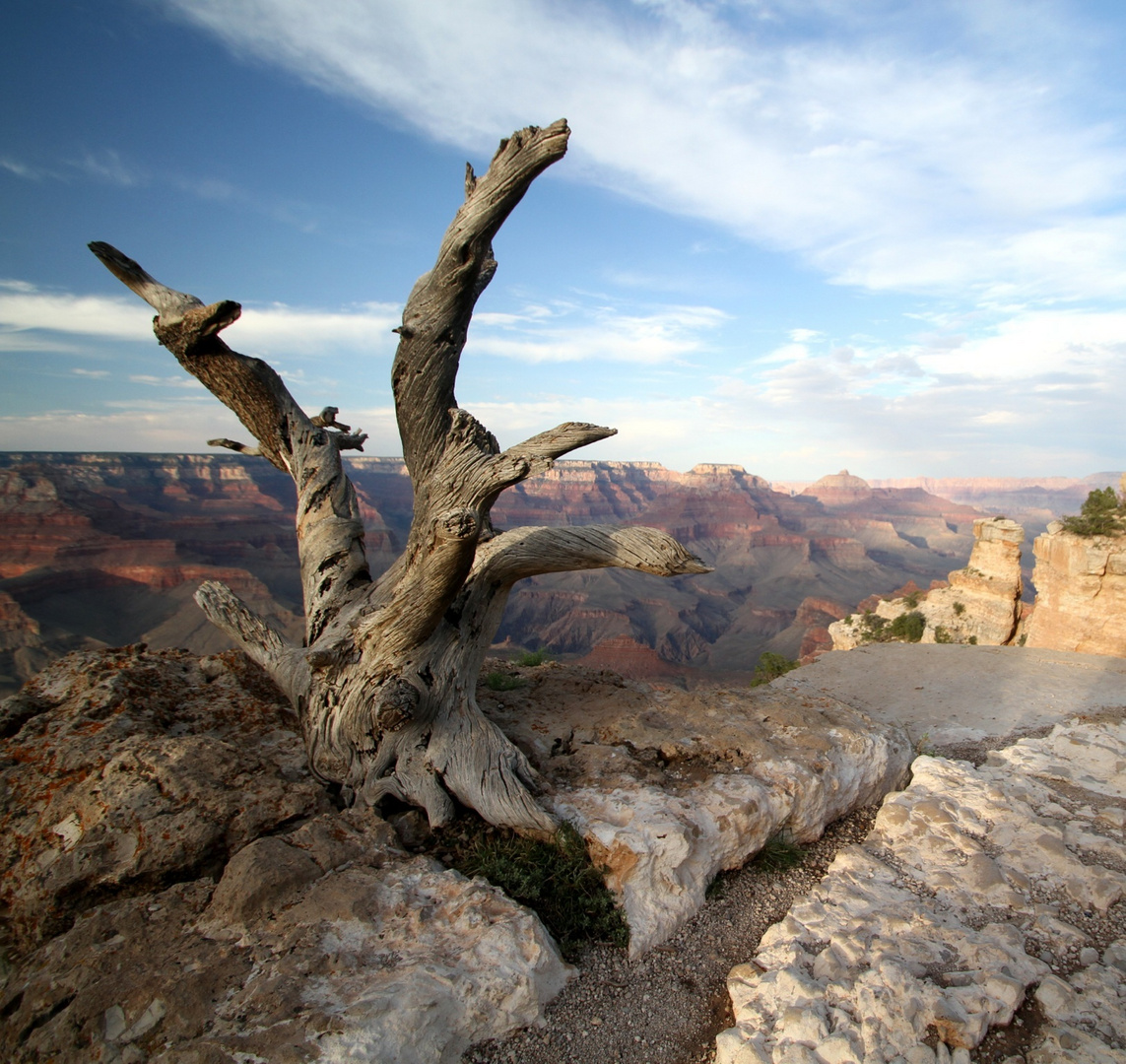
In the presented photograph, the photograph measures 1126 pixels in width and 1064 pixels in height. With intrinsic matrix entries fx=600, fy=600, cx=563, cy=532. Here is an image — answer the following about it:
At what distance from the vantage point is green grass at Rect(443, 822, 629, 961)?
3.89 metres

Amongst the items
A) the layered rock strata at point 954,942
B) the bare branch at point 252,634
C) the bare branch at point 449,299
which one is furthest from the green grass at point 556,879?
the bare branch at point 449,299

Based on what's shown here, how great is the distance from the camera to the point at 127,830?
3.82m

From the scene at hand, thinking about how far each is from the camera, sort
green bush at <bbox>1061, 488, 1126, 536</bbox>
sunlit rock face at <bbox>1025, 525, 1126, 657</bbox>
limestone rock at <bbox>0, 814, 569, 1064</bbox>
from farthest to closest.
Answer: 1. green bush at <bbox>1061, 488, 1126, 536</bbox>
2. sunlit rock face at <bbox>1025, 525, 1126, 657</bbox>
3. limestone rock at <bbox>0, 814, 569, 1064</bbox>

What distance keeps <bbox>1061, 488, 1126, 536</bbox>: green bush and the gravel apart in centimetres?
2136

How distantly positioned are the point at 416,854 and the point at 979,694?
31.4 feet

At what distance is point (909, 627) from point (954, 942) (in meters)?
28.2

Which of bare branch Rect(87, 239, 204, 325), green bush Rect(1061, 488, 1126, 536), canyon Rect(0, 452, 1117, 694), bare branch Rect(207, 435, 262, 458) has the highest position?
bare branch Rect(87, 239, 204, 325)

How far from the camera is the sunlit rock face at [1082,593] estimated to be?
18.3 meters

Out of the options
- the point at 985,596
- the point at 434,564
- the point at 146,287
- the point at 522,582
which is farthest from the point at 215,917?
the point at 522,582

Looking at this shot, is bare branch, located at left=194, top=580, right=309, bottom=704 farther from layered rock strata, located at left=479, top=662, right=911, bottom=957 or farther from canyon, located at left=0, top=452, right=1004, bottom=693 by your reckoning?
canyon, located at left=0, top=452, right=1004, bottom=693

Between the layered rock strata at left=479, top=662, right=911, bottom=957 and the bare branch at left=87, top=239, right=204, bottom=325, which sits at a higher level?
the bare branch at left=87, top=239, right=204, bottom=325

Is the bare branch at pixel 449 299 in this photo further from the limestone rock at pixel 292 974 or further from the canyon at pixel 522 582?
the canyon at pixel 522 582

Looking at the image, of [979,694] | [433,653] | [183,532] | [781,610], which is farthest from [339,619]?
[781,610]

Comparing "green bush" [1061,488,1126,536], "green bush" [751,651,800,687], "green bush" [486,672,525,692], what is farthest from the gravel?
"green bush" [1061,488,1126,536]
